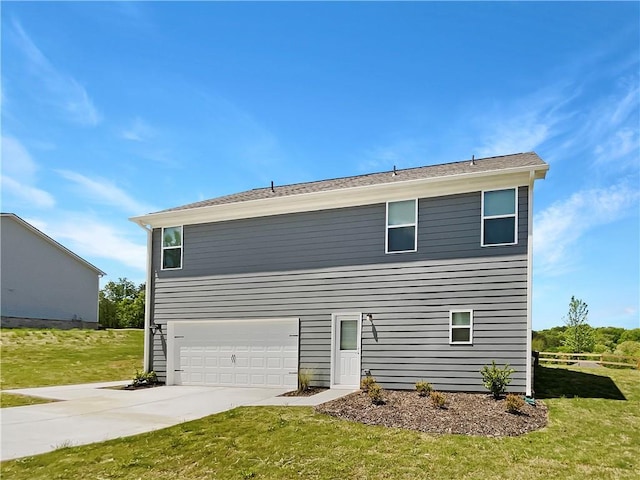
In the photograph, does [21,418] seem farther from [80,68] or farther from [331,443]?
[80,68]

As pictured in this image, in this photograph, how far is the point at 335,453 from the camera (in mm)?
7137

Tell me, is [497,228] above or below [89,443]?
above

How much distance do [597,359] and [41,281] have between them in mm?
27005

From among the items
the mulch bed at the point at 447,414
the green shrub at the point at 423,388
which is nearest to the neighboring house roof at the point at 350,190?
the green shrub at the point at 423,388

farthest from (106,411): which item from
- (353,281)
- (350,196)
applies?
(350,196)

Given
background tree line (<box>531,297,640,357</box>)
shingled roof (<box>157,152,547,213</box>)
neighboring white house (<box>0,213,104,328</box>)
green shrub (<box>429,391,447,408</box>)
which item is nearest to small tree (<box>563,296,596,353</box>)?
background tree line (<box>531,297,640,357</box>)

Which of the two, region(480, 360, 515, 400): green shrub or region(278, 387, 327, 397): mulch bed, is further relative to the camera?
region(278, 387, 327, 397): mulch bed

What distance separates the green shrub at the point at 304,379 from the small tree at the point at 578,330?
14.5 metres

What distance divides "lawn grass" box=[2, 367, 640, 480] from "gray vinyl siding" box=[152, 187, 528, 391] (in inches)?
105

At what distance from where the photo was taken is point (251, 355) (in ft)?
45.8

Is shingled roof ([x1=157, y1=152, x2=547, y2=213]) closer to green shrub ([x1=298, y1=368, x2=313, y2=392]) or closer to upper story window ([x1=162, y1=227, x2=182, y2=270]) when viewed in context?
upper story window ([x1=162, y1=227, x2=182, y2=270])

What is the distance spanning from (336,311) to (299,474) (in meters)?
6.55

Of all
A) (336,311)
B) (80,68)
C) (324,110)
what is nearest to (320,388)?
(336,311)

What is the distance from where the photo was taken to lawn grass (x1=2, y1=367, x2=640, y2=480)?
6.56 meters
